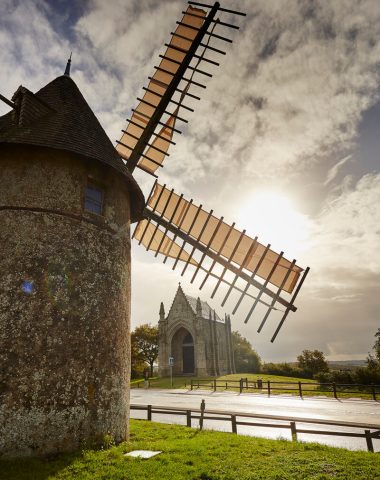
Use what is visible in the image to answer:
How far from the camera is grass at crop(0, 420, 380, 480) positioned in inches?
226

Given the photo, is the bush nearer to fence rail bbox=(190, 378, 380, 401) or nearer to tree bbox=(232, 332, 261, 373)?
tree bbox=(232, 332, 261, 373)

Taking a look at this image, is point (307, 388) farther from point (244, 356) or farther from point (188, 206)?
point (244, 356)

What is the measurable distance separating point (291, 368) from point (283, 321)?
1423 inches

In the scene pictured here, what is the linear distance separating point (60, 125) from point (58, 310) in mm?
4917

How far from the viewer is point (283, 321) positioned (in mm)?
10617

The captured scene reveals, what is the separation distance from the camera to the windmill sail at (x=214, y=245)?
10.6m

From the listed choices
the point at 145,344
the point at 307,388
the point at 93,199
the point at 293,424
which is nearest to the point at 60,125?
the point at 93,199

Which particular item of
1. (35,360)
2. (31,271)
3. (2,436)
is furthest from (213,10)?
(2,436)

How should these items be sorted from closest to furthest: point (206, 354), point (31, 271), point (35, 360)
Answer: point (35, 360) → point (31, 271) → point (206, 354)

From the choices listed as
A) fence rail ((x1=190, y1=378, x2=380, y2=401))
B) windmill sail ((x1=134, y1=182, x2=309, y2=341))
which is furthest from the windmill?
fence rail ((x1=190, y1=378, x2=380, y2=401))

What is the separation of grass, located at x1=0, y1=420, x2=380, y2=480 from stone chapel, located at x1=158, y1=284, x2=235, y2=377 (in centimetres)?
3242

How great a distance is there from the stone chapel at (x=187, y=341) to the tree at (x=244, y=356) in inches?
561

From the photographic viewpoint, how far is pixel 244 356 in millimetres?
59812

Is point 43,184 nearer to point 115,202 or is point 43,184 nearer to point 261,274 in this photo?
point 115,202
